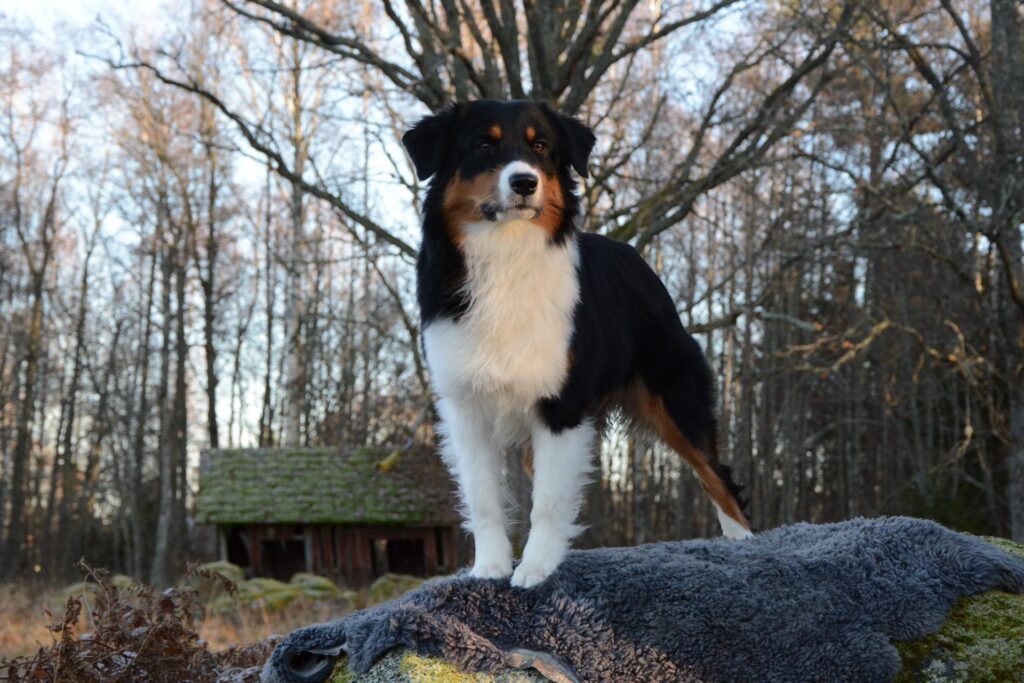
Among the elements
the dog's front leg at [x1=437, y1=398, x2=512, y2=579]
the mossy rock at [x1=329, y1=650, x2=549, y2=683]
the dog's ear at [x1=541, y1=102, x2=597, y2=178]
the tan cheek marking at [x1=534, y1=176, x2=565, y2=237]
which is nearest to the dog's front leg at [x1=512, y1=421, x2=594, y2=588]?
the dog's front leg at [x1=437, y1=398, x2=512, y2=579]

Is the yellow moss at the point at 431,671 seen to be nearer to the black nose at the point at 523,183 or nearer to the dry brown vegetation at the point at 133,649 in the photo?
the dry brown vegetation at the point at 133,649

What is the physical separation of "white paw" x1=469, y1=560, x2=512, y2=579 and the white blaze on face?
1339 millimetres

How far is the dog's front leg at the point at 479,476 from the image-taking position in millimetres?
3670

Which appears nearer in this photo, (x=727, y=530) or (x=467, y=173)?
(x=467, y=173)

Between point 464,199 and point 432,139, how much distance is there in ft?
1.14

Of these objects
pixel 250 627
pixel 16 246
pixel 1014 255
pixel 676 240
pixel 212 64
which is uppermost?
pixel 212 64

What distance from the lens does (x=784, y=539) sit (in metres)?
3.99

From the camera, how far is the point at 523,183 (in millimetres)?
3480

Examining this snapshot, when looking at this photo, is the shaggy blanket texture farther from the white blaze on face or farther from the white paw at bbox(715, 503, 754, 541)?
the white blaze on face

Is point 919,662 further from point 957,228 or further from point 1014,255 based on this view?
point 957,228

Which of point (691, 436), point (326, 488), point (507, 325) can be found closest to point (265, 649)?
point (507, 325)

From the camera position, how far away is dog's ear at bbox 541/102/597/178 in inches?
154

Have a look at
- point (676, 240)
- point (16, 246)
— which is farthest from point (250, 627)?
point (16, 246)

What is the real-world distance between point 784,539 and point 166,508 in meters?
19.7
